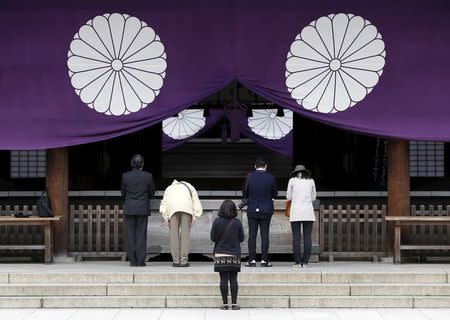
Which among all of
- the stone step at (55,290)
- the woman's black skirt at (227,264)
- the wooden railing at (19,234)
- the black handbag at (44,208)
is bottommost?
the stone step at (55,290)

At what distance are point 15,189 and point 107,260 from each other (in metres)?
4.76

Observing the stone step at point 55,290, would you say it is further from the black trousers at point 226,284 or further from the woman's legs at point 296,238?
the woman's legs at point 296,238

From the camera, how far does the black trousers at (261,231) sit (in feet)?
→ 43.1

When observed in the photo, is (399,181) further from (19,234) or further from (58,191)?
(19,234)

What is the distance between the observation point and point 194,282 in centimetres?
1205

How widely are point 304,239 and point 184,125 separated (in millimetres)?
7579

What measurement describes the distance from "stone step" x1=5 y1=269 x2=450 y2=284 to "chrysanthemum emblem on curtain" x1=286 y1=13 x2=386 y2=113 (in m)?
2.71

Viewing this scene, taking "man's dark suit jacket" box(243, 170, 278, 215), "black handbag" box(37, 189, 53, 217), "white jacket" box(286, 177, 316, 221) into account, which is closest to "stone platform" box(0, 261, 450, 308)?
"white jacket" box(286, 177, 316, 221)

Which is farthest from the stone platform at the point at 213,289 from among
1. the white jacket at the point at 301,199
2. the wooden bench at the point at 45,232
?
the wooden bench at the point at 45,232

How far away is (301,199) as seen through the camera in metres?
13.1

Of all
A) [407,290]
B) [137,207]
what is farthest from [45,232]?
[407,290]

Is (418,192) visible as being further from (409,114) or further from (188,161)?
(188,161)

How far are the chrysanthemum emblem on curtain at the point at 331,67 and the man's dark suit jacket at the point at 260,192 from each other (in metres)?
Result: 1.26

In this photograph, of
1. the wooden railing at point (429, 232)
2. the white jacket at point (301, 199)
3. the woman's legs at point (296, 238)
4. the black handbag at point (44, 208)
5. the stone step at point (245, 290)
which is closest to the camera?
the stone step at point (245, 290)
